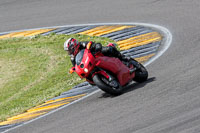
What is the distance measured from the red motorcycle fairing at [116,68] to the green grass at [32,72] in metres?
2.12

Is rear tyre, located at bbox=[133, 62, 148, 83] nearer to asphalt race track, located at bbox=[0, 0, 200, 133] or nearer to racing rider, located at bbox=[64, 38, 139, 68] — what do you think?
asphalt race track, located at bbox=[0, 0, 200, 133]

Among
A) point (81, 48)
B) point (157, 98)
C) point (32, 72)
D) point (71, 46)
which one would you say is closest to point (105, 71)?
point (81, 48)

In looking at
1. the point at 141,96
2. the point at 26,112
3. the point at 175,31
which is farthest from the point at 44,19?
the point at 141,96

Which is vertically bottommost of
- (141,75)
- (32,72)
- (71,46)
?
(32,72)

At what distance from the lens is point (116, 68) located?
10352mm

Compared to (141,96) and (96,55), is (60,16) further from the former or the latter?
(141,96)

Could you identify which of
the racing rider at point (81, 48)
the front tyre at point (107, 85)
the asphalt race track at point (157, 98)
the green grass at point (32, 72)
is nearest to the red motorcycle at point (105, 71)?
the front tyre at point (107, 85)

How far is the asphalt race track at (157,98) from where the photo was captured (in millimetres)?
7992

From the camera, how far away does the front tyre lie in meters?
9.85

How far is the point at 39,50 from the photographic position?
52.9ft

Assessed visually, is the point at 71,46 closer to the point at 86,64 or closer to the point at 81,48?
the point at 81,48

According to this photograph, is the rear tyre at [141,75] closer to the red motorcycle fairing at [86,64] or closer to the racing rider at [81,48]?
the racing rider at [81,48]

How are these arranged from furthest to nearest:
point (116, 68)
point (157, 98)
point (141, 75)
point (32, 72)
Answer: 1. point (32, 72)
2. point (141, 75)
3. point (116, 68)
4. point (157, 98)

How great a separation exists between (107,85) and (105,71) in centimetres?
40
